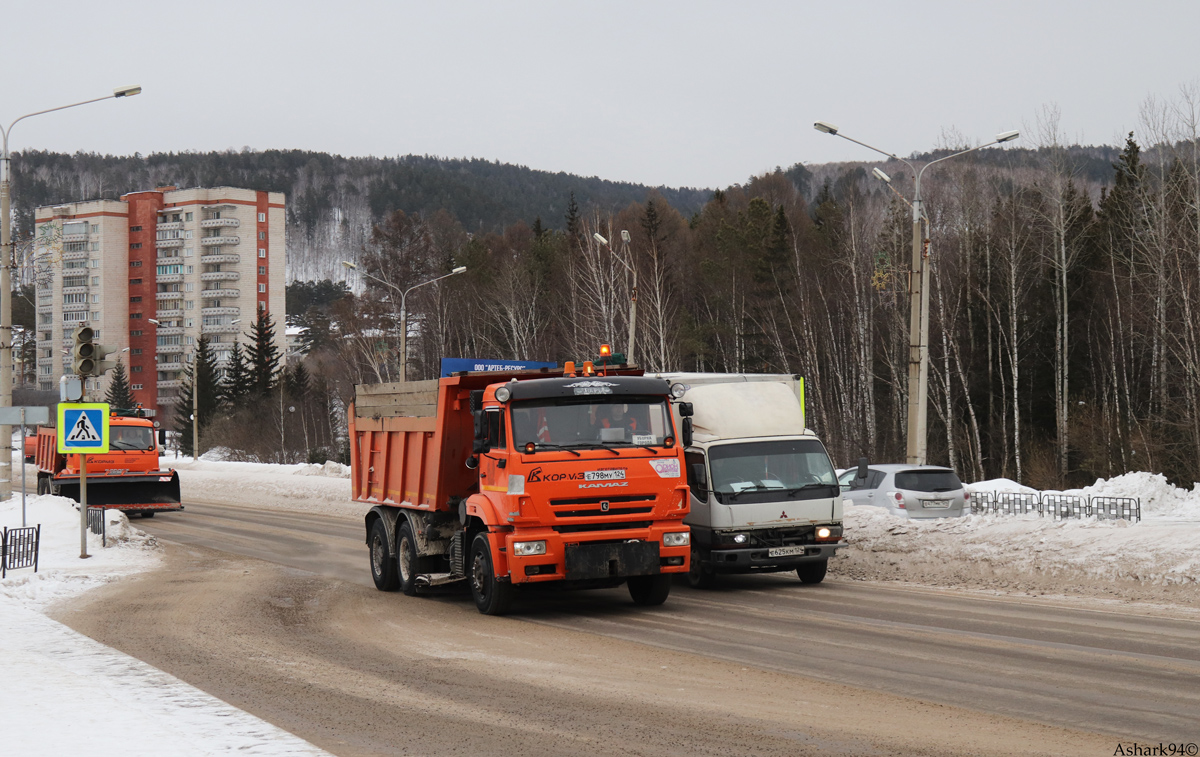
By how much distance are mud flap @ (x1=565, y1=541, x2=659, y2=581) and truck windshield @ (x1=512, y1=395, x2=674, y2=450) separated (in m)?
1.14

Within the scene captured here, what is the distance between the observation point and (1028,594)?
1431 cm

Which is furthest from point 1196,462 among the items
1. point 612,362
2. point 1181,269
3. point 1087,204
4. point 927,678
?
point 927,678

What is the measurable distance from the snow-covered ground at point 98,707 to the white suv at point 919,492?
45.9 feet

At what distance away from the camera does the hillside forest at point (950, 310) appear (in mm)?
44156

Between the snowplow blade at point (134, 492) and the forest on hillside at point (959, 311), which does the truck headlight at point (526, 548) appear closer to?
the snowplow blade at point (134, 492)

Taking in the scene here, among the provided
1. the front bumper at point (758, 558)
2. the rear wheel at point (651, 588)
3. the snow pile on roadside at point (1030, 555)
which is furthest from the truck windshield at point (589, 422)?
the snow pile on roadside at point (1030, 555)

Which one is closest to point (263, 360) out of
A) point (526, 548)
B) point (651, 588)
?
point (651, 588)

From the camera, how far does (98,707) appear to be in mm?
8148

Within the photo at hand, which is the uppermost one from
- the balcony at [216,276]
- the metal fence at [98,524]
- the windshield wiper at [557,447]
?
the balcony at [216,276]

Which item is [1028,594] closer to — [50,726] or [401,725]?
[401,725]

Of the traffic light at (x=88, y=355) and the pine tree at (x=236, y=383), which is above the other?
the pine tree at (x=236, y=383)

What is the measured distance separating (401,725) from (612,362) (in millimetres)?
7571

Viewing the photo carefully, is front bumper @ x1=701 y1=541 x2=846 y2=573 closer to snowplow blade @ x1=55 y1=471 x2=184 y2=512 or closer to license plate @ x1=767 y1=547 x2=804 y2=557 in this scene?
license plate @ x1=767 y1=547 x2=804 y2=557

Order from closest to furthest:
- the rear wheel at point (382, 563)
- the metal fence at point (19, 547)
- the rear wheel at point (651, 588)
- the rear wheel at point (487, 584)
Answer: the rear wheel at point (487, 584) < the rear wheel at point (651, 588) < the rear wheel at point (382, 563) < the metal fence at point (19, 547)
